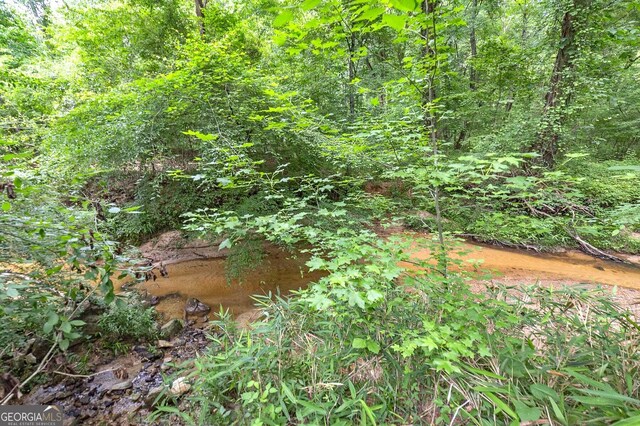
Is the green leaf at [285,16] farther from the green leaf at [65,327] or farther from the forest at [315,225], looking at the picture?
the green leaf at [65,327]

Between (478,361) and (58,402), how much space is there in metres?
3.60

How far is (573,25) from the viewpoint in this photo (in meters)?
4.73

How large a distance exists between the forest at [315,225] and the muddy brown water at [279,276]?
0.05 m

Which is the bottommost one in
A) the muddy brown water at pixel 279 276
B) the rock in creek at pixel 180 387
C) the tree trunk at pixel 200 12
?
the muddy brown water at pixel 279 276

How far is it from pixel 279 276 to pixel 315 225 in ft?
7.79

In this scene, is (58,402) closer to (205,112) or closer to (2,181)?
(2,181)

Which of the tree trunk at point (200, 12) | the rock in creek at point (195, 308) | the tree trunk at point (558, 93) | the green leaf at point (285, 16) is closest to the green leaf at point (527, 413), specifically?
the green leaf at point (285, 16)

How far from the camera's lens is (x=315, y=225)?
271 centimetres

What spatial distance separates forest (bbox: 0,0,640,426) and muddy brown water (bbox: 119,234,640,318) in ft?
0.17

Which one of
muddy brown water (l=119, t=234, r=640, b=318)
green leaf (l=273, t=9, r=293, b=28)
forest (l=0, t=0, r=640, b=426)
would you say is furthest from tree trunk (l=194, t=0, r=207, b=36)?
green leaf (l=273, t=9, r=293, b=28)

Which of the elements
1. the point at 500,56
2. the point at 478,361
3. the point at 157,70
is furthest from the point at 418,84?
the point at 157,70

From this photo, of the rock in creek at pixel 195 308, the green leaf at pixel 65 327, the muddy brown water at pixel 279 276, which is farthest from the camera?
the muddy brown water at pixel 279 276

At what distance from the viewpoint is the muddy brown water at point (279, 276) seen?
4.13 m

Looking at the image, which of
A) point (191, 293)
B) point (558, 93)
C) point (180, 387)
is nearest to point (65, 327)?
point (180, 387)
